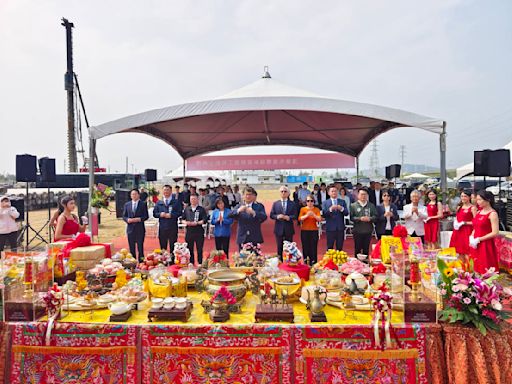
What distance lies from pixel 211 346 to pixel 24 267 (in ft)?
4.44

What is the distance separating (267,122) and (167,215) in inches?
132

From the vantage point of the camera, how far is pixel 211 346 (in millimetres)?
1864

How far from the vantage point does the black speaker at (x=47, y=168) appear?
748 cm

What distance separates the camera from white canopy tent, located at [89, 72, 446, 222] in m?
4.05

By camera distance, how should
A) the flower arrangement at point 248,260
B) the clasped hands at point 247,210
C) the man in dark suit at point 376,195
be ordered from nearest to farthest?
the flower arrangement at point 248,260
the clasped hands at point 247,210
the man in dark suit at point 376,195

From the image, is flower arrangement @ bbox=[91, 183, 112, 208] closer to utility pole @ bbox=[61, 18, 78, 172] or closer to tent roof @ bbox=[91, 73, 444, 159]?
tent roof @ bbox=[91, 73, 444, 159]

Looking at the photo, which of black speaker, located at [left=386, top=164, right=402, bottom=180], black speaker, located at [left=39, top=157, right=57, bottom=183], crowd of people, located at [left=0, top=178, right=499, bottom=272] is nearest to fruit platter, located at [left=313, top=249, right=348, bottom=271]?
crowd of people, located at [left=0, top=178, right=499, bottom=272]

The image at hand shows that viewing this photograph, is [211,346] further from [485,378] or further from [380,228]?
[380,228]

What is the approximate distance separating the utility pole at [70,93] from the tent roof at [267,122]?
19.2 m

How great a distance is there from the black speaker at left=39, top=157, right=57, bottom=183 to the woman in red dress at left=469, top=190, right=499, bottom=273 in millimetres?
8094

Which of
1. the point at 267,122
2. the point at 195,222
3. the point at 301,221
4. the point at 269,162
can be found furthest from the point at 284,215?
the point at 269,162

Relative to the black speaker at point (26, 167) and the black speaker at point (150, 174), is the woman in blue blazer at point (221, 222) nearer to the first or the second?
the black speaker at point (26, 167)

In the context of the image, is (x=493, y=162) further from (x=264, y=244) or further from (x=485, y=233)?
(x=264, y=244)

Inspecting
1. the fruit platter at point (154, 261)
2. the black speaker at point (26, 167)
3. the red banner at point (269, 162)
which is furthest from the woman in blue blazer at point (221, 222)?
the red banner at point (269, 162)
